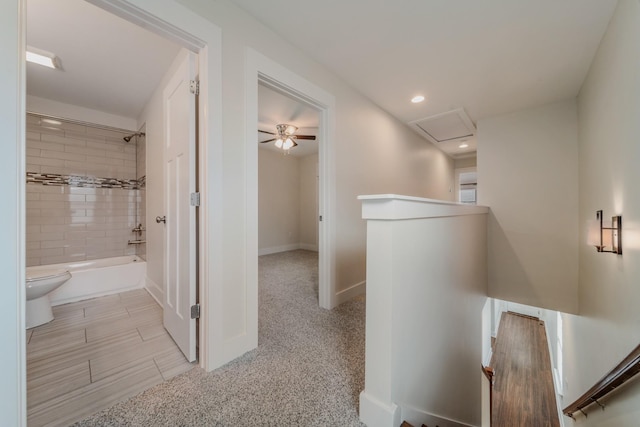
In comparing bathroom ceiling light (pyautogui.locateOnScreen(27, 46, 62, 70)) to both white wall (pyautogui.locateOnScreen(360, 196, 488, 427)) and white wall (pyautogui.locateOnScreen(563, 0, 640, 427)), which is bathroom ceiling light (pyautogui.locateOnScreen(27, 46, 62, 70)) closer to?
white wall (pyautogui.locateOnScreen(360, 196, 488, 427))

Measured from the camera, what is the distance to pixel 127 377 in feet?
4.50

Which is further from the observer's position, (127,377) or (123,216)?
(123,216)

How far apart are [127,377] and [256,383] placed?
782 millimetres

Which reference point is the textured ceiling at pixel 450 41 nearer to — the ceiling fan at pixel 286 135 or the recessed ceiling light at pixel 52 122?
the ceiling fan at pixel 286 135

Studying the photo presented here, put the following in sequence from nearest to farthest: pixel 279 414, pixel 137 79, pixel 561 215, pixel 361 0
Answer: pixel 279 414, pixel 361 0, pixel 137 79, pixel 561 215

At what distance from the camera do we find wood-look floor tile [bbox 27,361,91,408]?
4.02ft

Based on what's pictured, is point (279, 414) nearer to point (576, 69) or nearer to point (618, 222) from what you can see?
point (618, 222)

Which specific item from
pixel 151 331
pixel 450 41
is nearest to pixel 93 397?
pixel 151 331

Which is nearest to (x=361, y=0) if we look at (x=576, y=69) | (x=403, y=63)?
(x=403, y=63)

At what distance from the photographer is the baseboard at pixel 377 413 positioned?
3.48ft

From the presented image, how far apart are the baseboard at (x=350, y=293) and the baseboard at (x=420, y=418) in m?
1.09

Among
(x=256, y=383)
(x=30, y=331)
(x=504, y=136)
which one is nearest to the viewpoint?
(x=256, y=383)

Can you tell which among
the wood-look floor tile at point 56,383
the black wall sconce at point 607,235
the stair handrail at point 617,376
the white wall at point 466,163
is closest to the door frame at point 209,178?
the wood-look floor tile at point 56,383
